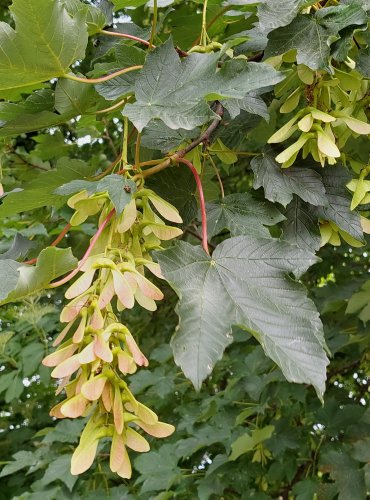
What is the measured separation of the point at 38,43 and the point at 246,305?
0.46 meters

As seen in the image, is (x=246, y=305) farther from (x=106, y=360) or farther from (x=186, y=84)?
(x=186, y=84)

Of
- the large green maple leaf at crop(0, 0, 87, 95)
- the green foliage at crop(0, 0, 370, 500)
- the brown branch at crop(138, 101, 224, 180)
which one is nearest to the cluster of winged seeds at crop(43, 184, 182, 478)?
the green foliage at crop(0, 0, 370, 500)

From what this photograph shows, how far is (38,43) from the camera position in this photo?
33.8 inches

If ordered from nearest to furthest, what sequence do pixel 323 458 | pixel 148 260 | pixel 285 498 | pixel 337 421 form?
1. pixel 148 260
2. pixel 323 458
3. pixel 337 421
4. pixel 285 498

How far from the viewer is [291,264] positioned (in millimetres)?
843

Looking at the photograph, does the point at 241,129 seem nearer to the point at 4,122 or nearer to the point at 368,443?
the point at 4,122

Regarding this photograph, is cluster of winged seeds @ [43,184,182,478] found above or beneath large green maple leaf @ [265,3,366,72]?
beneath

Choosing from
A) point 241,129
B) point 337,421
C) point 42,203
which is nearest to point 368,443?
point 337,421

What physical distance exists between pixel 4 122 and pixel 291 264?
52 cm

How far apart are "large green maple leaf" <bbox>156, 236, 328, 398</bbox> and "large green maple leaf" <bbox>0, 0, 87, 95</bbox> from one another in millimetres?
325

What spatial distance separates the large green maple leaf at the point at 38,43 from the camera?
2.72 feet

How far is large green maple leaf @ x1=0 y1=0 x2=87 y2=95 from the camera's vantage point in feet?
2.72

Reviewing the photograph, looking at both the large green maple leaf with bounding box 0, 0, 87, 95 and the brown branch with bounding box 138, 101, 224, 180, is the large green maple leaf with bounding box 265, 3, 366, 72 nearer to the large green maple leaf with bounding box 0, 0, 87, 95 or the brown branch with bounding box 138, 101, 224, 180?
the brown branch with bounding box 138, 101, 224, 180

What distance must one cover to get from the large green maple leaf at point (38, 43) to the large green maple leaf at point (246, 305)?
32 centimetres
